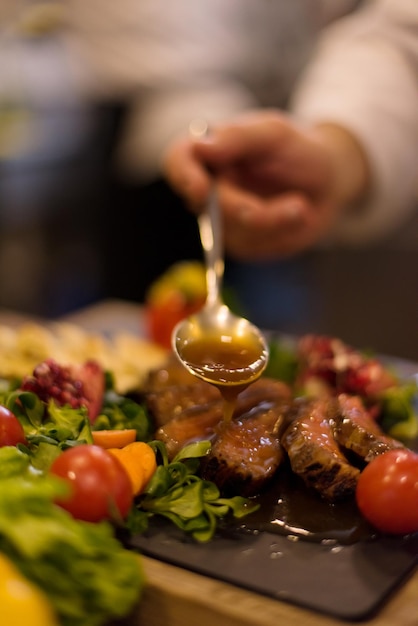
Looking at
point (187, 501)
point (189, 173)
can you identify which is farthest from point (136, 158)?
point (187, 501)

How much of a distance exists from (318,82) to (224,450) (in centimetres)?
206

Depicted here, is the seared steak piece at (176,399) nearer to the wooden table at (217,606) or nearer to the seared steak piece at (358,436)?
the seared steak piece at (358,436)

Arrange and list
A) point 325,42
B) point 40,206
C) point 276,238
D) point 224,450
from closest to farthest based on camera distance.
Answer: point 224,450 → point 276,238 → point 325,42 → point 40,206

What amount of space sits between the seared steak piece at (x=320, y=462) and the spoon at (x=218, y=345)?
0.62ft

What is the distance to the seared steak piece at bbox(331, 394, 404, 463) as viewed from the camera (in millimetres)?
1857

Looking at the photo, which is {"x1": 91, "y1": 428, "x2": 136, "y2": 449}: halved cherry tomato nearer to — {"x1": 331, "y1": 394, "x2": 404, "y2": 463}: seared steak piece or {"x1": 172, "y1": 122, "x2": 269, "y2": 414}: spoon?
{"x1": 172, "y1": 122, "x2": 269, "y2": 414}: spoon

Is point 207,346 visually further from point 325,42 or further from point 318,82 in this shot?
point 325,42

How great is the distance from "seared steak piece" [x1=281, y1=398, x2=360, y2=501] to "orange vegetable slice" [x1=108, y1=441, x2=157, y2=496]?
0.31m

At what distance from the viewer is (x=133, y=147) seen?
565cm

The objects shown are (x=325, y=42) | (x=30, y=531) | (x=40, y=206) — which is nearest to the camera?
(x=30, y=531)

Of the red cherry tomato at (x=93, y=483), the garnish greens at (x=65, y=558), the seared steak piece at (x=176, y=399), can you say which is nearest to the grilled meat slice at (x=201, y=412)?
the seared steak piece at (x=176, y=399)

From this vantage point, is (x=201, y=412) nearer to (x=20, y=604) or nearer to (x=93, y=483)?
(x=93, y=483)

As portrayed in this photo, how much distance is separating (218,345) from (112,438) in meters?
0.47

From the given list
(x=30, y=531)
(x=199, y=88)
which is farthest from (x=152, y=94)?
(x=30, y=531)
